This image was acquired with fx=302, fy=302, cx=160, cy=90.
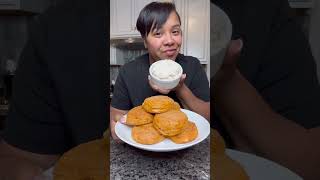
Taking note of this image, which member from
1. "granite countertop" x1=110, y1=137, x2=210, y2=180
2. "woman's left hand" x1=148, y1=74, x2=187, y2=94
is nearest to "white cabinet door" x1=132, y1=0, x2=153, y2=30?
"woman's left hand" x1=148, y1=74, x2=187, y2=94

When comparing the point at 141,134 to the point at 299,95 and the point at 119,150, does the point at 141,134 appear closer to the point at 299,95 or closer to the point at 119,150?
the point at 119,150

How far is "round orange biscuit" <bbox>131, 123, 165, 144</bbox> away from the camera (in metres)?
0.44

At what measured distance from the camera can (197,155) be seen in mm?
479

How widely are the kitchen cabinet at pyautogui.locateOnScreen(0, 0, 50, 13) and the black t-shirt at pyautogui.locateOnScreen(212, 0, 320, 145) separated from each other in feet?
0.97

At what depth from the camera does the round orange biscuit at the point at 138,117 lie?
0.44 meters

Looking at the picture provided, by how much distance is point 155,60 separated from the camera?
0.48 m

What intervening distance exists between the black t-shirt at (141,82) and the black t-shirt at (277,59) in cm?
6

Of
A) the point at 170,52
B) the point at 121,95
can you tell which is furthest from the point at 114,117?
the point at 170,52

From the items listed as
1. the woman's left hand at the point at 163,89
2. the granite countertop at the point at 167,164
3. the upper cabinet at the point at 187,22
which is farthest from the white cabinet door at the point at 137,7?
the granite countertop at the point at 167,164

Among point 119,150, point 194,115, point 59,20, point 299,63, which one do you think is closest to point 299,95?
point 299,63

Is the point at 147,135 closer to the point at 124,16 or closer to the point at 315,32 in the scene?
the point at 124,16

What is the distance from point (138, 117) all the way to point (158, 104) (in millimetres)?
36

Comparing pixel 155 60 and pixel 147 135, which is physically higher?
pixel 155 60

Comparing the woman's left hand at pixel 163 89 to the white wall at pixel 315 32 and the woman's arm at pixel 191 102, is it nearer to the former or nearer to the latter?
the woman's arm at pixel 191 102
